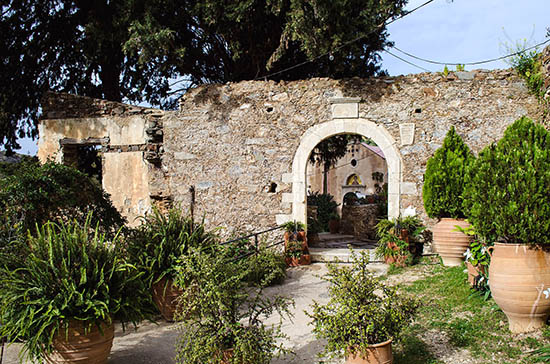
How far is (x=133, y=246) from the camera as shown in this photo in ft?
14.5

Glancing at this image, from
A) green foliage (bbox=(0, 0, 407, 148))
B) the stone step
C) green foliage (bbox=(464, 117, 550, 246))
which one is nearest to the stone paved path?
green foliage (bbox=(464, 117, 550, 246))

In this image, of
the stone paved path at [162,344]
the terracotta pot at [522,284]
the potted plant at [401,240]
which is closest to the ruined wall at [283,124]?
the potted plant at [401,240]

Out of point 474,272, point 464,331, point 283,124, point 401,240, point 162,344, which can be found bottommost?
point 162,344

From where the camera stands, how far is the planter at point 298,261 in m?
6.84

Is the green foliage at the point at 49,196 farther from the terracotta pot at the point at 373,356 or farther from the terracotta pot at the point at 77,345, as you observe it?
the terracotta pot at the point at 373,356

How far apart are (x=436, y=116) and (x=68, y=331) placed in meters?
5.98

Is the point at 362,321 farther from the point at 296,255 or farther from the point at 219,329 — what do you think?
→ the point at 296,255

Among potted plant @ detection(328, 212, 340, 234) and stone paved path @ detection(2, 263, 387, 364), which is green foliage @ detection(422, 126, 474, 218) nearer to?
stone paved path @ detection(2, 263, 387, 364)

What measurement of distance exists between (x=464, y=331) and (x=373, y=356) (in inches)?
50.6

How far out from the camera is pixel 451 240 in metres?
5.57

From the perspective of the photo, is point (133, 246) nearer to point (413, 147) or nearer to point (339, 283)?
point (339, 283)

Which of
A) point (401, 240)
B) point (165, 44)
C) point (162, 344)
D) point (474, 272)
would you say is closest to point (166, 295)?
point (162, 344)

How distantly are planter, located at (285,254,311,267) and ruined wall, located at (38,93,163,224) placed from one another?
2837 mm

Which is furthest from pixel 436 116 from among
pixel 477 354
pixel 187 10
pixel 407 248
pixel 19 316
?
pixel 19 316
